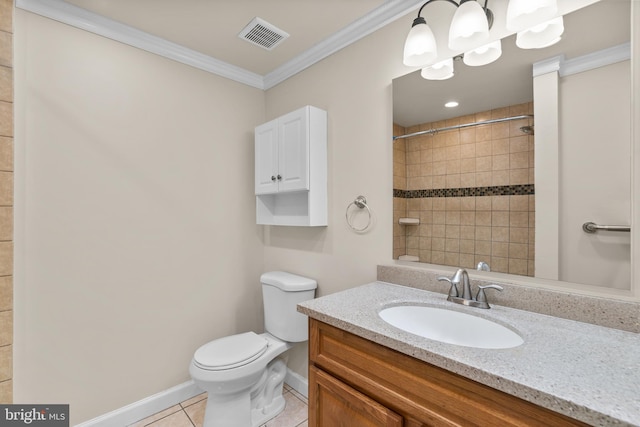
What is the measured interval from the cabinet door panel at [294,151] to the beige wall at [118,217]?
1.65ft

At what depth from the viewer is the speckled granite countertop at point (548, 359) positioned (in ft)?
1.92

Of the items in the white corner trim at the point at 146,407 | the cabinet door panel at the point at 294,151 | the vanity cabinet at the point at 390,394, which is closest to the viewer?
the vanity cabinet at the point at 390,394

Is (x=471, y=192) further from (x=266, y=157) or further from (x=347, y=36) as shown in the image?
(x=266, y=157)

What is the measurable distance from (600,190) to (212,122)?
2.18 m

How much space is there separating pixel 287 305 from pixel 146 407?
1.06 m

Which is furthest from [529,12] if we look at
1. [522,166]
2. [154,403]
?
[154,403]

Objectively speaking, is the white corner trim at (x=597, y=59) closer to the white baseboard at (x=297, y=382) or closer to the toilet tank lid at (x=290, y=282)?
the toilet tank lid at (x=290, y=282)

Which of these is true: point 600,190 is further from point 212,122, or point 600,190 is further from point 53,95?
point 53,95

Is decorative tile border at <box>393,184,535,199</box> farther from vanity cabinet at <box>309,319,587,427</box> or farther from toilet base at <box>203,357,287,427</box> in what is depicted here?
toilet base at <box>203,357,287,427</box>

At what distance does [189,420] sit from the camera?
1.78m

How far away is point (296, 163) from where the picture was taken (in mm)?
1871

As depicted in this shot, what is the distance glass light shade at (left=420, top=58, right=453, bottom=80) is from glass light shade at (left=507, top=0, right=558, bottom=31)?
0.27 metres

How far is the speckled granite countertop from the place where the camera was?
585 mm

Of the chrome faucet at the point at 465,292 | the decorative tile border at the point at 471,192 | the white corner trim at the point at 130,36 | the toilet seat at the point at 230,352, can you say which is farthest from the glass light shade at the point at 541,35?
the toilet seat at the point at 230,352
